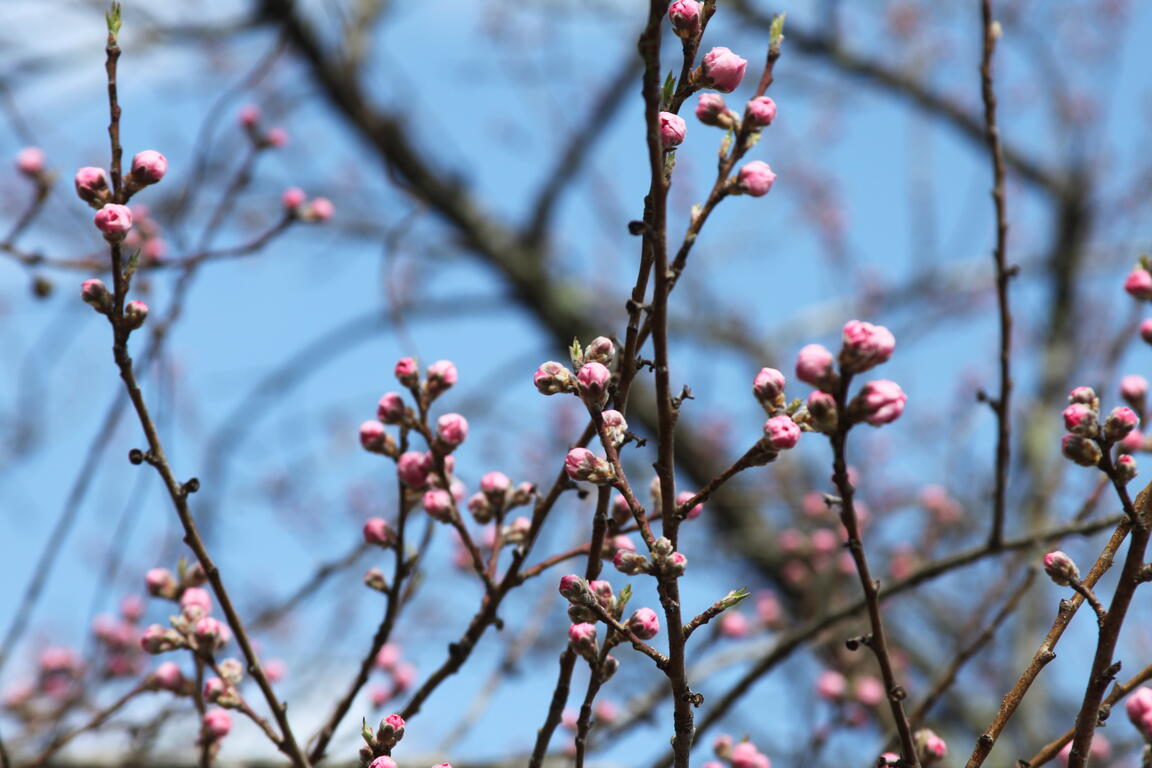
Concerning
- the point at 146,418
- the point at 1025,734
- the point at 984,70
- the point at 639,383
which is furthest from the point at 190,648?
the point at 639,383

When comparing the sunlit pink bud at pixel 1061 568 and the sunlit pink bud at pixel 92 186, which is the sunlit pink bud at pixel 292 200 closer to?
the sunlit pink bud at pixel 92 186

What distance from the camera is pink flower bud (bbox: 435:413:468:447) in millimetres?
1414

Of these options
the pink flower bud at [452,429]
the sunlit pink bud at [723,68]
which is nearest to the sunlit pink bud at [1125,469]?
the sunlit pink bud at [723,68]

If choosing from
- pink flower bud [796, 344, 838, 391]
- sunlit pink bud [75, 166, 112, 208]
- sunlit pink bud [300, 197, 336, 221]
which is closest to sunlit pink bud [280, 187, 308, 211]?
sunlit pink bud [300, 197, 336, 221]

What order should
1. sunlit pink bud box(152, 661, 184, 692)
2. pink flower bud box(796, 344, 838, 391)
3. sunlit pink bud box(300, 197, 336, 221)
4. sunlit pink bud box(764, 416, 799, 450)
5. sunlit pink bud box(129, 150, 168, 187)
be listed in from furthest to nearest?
sunlit pink bud box(300, 197, 336, 221)
sunlit pink bud box(152, 661, 184, 692)
sunlit pink bud box(129, 150, 168, 187)
sunlit pink bud box(764, 416, 799, 450)
pink flower bud box(796, 344, 838, 391)

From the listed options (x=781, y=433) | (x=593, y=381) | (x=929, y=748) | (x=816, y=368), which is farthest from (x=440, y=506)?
(x=929, y=748)

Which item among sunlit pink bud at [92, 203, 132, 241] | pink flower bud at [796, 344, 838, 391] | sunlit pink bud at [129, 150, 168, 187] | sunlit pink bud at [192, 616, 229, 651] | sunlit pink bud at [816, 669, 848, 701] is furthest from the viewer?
sunlit pink bud at [816, 669, 848, 701]

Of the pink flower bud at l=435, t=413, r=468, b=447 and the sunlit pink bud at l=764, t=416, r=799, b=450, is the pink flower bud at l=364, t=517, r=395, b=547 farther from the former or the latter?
the sunlit pink bud at l=764, t=416, r=799, b=450

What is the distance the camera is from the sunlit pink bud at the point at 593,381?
109 cm

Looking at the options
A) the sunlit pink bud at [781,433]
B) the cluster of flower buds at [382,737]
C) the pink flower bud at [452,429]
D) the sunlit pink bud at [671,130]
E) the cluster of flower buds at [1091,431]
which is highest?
the sunlit pink bud at [671,130]

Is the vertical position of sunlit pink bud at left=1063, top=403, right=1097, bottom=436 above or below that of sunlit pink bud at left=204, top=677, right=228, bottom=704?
above

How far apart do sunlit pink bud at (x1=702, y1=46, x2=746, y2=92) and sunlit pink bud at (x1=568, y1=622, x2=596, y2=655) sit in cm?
66

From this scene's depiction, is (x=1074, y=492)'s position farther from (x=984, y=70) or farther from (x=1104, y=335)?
(x=1104, y=335)

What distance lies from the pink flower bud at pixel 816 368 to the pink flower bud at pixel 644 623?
0.42m
